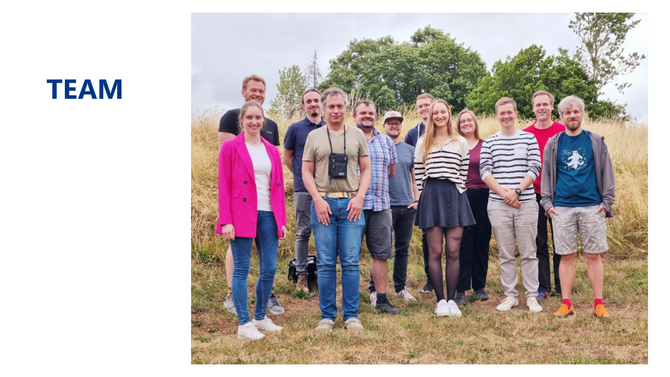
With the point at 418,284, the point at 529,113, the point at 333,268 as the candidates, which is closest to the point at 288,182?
the point at 418,284

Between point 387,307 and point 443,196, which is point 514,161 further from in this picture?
point 387,307

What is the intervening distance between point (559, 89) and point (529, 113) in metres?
1.38

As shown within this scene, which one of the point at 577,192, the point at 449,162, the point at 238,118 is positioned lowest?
the point at 577,192

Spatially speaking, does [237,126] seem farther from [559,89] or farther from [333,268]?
[559,89]

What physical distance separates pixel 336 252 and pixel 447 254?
1.20 meters

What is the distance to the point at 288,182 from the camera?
32.6 ft

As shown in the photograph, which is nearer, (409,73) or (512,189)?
(512,189)

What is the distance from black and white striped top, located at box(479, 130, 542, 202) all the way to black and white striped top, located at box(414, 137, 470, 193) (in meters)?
0.37

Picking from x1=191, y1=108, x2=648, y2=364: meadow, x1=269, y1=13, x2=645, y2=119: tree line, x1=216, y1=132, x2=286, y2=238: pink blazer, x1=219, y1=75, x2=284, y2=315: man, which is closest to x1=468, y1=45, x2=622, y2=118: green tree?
x1=269, y1=13, x2=645, y2=119: tree line

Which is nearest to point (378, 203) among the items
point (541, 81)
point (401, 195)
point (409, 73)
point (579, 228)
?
point (401, 195)

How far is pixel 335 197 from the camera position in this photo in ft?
15.4

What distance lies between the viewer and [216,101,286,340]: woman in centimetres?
437

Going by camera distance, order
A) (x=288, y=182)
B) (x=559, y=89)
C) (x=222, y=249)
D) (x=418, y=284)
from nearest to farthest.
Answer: (x=418, y=284), (x=222, y=249), (x=288, y=182), (x=559, y=89)

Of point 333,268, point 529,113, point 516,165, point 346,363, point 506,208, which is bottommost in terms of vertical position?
point 346,363
